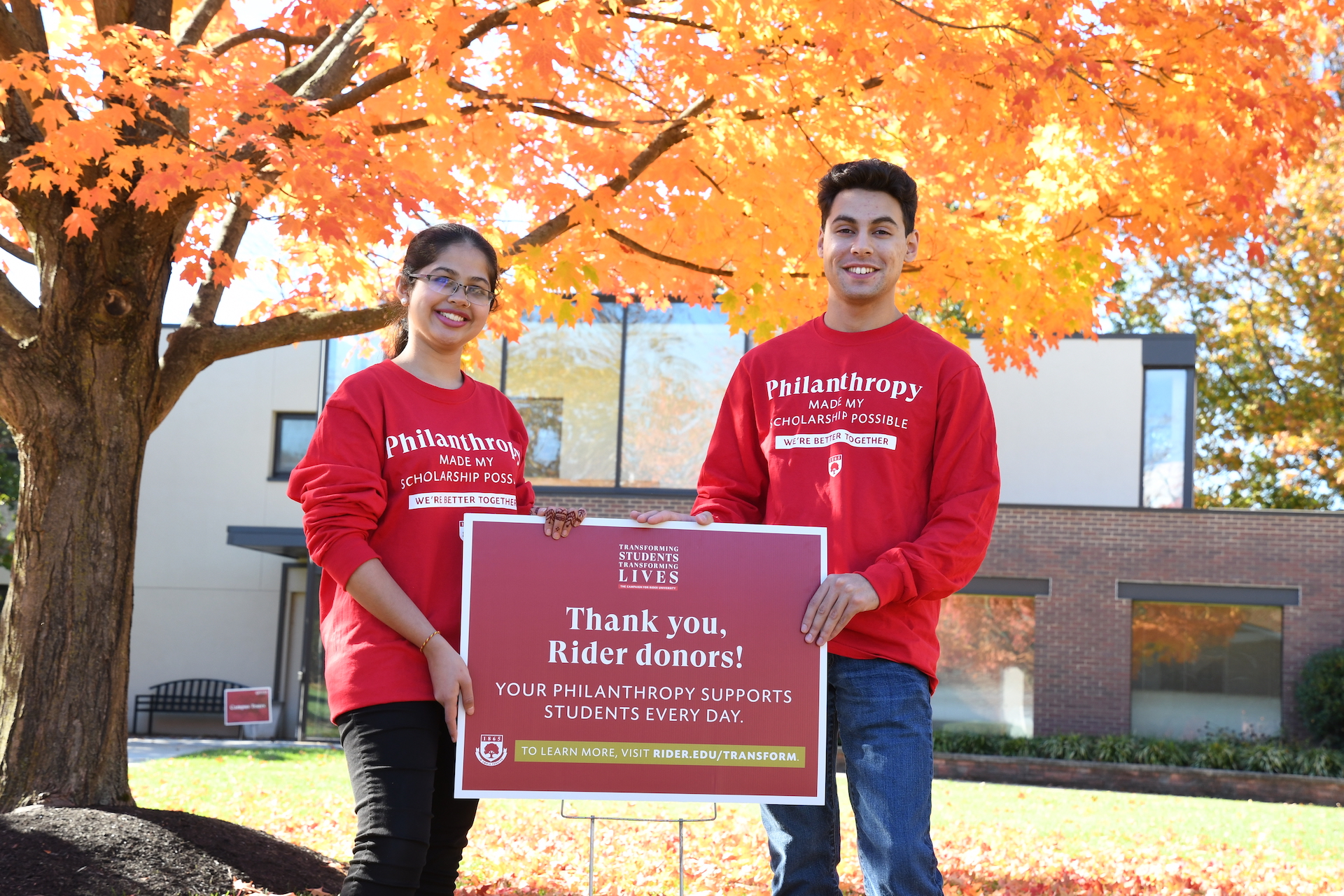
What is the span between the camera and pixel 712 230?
21.4 ft

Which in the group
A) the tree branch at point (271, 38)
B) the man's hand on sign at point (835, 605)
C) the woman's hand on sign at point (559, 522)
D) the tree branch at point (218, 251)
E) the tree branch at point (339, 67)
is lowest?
the man's hand on sign at point (835, 605)

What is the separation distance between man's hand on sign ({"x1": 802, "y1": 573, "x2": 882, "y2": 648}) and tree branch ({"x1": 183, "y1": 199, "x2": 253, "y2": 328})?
181 inches

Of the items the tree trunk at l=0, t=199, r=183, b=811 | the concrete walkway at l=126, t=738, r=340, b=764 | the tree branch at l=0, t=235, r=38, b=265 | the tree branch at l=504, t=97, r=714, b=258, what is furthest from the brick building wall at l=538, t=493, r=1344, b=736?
the tree trunk at l=0, t=199, r=183, b=811

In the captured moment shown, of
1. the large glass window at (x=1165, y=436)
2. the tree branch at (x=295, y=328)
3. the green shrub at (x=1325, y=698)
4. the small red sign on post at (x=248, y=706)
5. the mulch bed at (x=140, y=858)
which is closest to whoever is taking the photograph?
the mulch bed at (x=140, y=858)

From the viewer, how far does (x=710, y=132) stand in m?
6.14

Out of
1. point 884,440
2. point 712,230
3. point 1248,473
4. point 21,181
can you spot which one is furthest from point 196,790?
point 1248,473

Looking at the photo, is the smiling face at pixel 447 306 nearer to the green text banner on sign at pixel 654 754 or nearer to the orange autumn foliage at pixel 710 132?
the green text banner on sign at pixel 654 754

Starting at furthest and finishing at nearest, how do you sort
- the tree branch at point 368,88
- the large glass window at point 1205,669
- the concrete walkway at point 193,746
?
the large glass window at point 1205,669 → the concrete walkway at point 193,746 → the tree branch at point 368,88

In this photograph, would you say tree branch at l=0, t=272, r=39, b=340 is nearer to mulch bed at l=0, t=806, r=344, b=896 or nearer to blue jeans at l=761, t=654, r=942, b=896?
mulch bed at l=0, t=806, r=344, b=896

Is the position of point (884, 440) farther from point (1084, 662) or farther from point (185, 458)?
point (185, 458)

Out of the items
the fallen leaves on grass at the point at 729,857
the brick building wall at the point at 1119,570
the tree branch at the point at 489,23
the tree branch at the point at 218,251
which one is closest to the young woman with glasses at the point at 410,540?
the tree branch at the point at 489,23

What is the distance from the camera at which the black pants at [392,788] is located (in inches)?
105

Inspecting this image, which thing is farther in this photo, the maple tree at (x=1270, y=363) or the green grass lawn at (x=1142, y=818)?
the maple tree at (x=1270, y=363)

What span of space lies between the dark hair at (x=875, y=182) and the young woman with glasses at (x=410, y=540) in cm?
92
